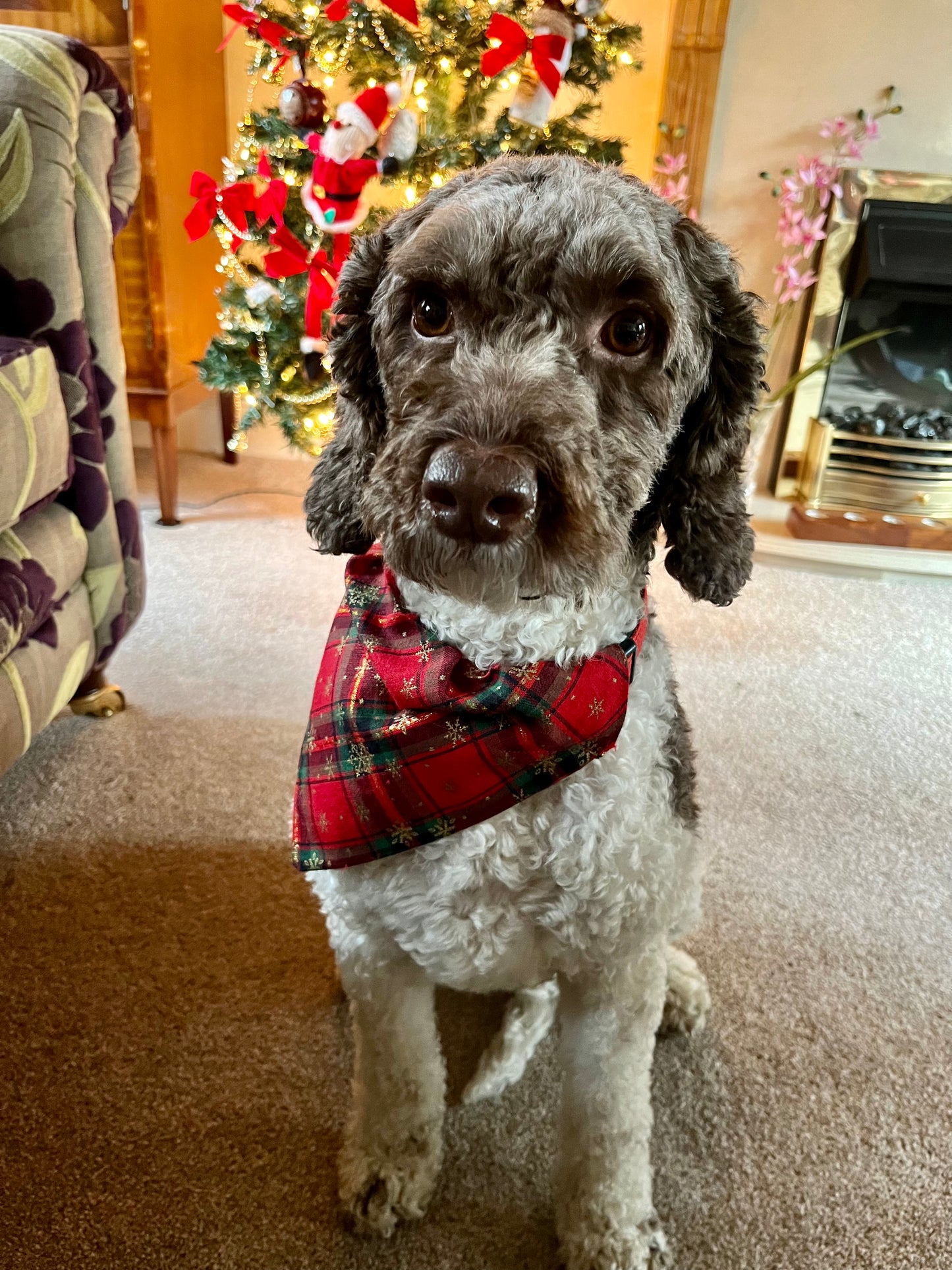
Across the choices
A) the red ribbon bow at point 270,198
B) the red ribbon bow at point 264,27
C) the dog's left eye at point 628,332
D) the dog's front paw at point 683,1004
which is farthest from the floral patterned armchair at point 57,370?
the dog's front paw at point 683,1004

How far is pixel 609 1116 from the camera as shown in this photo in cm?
89

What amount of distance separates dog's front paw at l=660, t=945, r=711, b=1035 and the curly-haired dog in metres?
0.21

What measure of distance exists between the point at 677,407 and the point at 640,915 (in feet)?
1.51

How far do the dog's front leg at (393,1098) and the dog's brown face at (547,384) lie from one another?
45 centimetres

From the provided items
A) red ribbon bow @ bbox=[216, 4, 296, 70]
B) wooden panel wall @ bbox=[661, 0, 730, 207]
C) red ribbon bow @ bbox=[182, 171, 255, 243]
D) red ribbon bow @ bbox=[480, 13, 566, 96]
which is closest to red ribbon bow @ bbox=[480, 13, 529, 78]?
red ribbon bow @ bbox=[480, 13, 566, 96]

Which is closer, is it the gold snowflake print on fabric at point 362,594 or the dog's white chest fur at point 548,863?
the dog's white chest fur at point 548,863

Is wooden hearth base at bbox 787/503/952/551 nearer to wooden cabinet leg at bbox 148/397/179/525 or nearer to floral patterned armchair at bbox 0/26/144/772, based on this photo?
wooden cabinet leg at bbox 148/397/179/525

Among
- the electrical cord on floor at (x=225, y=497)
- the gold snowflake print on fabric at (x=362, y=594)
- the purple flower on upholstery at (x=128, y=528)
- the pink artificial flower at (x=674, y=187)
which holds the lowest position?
the electrical cord on floor at (x=225, y=497)

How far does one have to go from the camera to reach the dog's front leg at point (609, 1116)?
88 centimetres

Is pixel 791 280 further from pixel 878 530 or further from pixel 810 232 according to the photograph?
pixel 878 530

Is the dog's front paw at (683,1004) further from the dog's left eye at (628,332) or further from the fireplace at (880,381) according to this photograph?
the fireplace at (880,381)

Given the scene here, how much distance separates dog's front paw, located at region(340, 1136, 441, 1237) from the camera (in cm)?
93

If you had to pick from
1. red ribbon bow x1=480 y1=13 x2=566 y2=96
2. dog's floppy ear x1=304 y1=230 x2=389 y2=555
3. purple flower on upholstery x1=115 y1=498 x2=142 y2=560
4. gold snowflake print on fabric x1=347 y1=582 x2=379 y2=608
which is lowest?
Result: purple flower on upholstery x1=115 y1=498 x2=142 y2=560

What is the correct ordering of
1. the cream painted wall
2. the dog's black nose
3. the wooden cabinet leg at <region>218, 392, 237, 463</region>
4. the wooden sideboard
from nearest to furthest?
the dog's black nose → the wooden sideboard → the cream painted wall → the wooden cabinet leg at <region>218, 392, 237, 463</region>
